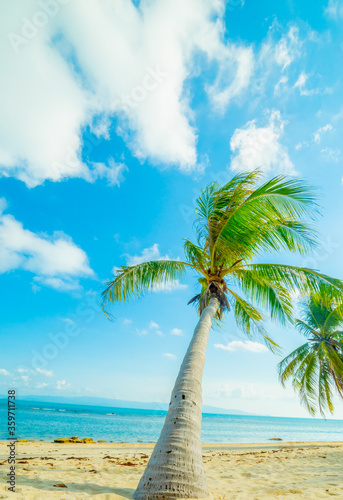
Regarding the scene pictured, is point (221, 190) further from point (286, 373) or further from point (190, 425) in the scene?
point (286, 373)

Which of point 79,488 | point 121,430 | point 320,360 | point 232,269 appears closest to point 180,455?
point 79,488

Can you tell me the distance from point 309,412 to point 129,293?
45.4 feet

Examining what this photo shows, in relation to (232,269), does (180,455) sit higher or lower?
lower

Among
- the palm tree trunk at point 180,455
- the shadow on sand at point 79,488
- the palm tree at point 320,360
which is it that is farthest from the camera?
the palm tree at point 320,360

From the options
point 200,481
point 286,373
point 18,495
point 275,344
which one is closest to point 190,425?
point 200,481

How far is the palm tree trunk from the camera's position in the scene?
2955mm

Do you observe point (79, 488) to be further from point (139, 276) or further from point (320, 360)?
point (320, 360)

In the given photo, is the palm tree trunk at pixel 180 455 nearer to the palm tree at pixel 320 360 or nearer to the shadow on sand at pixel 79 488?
the shadow on sand at pixel 79 488

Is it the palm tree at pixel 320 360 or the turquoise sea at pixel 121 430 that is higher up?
the palm tree at pixel 320 360

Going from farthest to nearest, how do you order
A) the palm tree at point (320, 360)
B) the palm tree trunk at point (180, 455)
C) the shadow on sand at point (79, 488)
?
the palm tree at point (320, 360) < the shadow on sand at point (79, 488) < the palm tree trunk at point (180, 455)

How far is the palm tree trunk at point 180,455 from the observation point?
2.96 metres

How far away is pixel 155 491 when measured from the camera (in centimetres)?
294

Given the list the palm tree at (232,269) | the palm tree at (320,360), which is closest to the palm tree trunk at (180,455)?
the palm tree at (232,269)

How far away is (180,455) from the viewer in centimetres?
314
